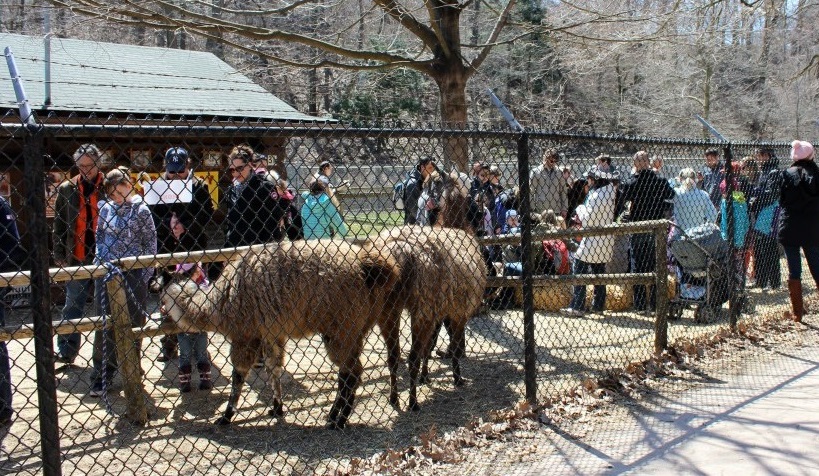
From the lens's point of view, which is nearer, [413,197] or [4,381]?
[4,381]

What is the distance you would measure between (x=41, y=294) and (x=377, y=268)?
231cm

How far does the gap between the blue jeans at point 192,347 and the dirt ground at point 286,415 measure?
0.77 ft

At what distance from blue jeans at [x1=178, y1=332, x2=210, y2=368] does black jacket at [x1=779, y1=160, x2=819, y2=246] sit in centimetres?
574

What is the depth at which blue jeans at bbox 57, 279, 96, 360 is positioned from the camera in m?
5.91

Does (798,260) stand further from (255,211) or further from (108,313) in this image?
(108,313)

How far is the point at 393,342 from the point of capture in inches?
211

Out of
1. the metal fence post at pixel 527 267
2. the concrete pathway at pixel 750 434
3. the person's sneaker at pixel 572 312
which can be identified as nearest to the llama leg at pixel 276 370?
the metal fence post at pixel 527 267

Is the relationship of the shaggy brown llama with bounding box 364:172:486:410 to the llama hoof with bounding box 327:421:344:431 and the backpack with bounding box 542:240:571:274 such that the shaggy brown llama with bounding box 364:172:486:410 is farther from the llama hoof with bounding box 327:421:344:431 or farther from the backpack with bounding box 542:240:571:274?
the backpack with bounding box 542:240:571:274

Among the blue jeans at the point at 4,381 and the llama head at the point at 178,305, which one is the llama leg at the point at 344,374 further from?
the blue jeans at the point at 4,381

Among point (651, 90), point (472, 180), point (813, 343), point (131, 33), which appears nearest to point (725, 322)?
point (813, 343)

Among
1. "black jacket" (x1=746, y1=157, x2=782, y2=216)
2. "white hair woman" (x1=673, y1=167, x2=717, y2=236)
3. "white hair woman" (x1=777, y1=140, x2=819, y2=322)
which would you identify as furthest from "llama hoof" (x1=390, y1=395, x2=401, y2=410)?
"black jacket" (x1=746, y1=157, x2=782, y2=216)

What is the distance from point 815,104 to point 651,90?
566 cm

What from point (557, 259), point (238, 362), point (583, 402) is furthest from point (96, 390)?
point (557, 259)

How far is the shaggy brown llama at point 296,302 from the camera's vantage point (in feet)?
15.3
